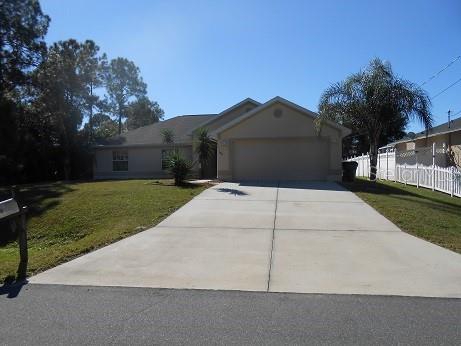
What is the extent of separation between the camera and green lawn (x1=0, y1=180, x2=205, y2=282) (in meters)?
8.10

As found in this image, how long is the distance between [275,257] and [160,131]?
22783mm

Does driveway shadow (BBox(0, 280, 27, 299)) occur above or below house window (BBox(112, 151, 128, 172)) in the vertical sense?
below

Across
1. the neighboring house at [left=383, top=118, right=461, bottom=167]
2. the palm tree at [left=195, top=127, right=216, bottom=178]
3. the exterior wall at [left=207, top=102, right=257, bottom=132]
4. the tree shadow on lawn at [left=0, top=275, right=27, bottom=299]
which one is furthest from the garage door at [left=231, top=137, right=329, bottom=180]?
the tree shadow on lawn at [left=0, top=275, right=27, bottom=299]

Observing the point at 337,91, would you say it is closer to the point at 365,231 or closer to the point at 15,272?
the point at 365,231

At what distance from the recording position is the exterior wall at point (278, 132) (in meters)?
19.9

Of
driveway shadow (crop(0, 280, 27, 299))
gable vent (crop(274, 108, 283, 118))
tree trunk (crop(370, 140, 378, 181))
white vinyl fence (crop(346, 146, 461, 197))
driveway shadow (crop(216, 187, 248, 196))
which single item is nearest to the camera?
driveway shadow (crop(0, 280, 27, 299))

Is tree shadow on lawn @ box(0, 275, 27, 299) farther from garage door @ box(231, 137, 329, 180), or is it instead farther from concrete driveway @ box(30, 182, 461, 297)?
garage door @ box(231, 137, 329, 180)

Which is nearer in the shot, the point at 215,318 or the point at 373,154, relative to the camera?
the point at 215,318

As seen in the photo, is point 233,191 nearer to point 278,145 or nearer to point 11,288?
point 278,145

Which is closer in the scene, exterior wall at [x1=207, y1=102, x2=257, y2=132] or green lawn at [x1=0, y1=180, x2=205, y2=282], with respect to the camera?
green lawn at [x1=0, y1=180, x2=205, y2=282]

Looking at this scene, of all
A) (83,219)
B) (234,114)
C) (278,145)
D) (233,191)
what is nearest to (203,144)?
(278,145)

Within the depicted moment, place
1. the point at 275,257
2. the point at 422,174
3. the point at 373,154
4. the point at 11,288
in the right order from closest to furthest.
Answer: the point at 11,288 < the point at 275,257 < the point at 422,174 < the point at 373,154

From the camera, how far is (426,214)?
11500 millimetres

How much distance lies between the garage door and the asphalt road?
1512cm
